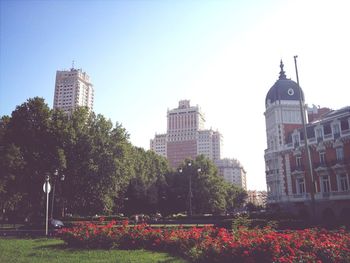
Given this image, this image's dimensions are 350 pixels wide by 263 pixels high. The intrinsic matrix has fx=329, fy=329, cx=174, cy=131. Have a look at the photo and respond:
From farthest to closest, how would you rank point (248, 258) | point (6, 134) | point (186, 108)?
point (186, 108) → point (6, 134) → point (248, 258)

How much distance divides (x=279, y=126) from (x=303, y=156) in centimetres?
678

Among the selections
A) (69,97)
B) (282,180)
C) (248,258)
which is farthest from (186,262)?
Answer: (69,97)

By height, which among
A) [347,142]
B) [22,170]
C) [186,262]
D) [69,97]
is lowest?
[186,262]

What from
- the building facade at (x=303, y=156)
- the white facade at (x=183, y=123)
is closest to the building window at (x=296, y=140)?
the building facade at (x=303, y=156)

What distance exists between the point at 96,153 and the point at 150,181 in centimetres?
2344

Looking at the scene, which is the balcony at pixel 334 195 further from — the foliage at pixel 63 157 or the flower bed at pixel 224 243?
the flower bed at pixel 224 243

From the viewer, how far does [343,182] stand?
131ft

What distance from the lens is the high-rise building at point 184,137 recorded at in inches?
6865

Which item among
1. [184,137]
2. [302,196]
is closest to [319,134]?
[302,196]

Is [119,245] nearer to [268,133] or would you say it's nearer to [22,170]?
[22,170]

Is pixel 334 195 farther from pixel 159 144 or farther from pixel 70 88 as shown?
pixel 159 144

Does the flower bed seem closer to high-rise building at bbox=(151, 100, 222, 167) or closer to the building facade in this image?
the building facade

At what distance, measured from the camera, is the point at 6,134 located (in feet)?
118

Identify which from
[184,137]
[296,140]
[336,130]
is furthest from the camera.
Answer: [184,137]
